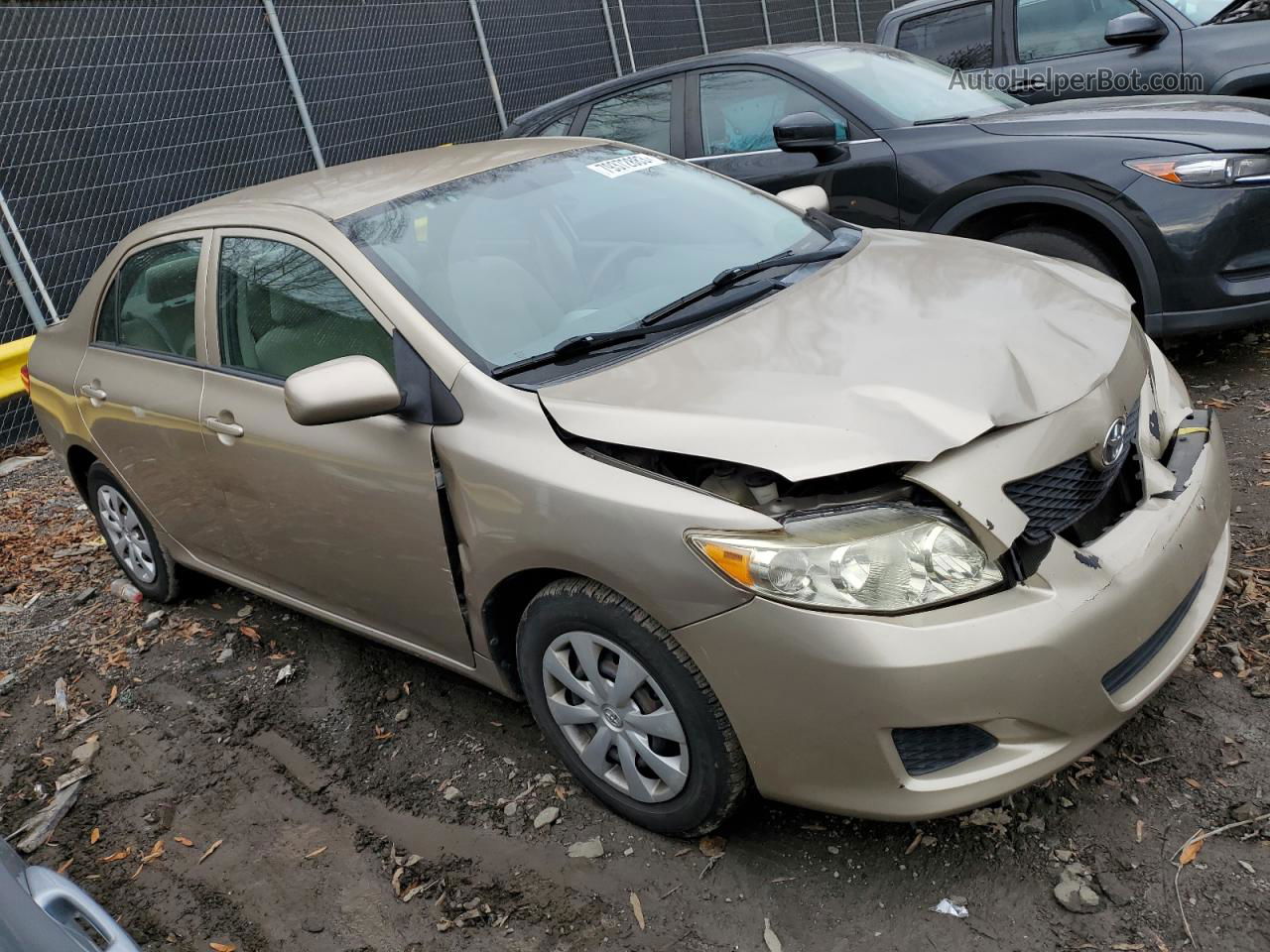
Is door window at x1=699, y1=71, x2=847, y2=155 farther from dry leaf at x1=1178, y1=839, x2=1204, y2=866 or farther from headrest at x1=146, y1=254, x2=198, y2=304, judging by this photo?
dry leaf at x1=1178, y1=839, x2=1204, y2=866

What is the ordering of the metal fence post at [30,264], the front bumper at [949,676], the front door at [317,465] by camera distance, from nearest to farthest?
1. the front bumper at [949,676]
2. the front door at [317,465]
3. the metal fence post at [30,264]

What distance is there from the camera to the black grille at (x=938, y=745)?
2.21 m

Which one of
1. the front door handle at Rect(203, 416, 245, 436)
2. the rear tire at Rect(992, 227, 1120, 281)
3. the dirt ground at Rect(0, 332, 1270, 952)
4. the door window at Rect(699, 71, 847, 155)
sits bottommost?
the dirt ground at Rect(0, 332, 1270, 952)

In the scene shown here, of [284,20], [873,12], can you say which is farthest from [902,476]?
[873,12]

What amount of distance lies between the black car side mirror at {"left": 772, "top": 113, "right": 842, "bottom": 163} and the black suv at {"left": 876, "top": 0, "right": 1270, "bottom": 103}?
4.80 ft

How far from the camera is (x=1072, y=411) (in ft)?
7.91

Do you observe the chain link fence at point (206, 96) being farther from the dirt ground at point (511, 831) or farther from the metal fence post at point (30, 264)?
the dirt ground at point (511, 831)

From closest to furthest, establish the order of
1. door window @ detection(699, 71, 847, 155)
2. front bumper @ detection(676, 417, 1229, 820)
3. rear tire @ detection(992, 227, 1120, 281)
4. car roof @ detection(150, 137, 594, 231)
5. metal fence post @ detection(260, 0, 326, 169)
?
front bumper @ detection(676, 417, 1229, 820) < car roof @ detection(150, 137, 594, 231) < rear tire @ detection(992, 227, 1120, 281) < door window @ detection(699, 71, 847, 155) < metal fence post @ detection(260, 0, 326, 169)

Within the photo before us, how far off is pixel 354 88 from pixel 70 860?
343 inches

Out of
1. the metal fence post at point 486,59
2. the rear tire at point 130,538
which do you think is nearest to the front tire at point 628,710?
the rear tire at point 130,538

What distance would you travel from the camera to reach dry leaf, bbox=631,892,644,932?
253cm

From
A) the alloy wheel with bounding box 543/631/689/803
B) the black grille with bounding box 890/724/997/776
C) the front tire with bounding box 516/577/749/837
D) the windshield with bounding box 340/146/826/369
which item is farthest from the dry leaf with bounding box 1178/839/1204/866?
the windshield with bounding box 340/146/826/369

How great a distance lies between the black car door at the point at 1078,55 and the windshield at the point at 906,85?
126 centimetres

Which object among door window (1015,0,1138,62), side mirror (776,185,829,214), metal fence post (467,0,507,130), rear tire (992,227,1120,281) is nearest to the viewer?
side mirror (776,185,829,214)
